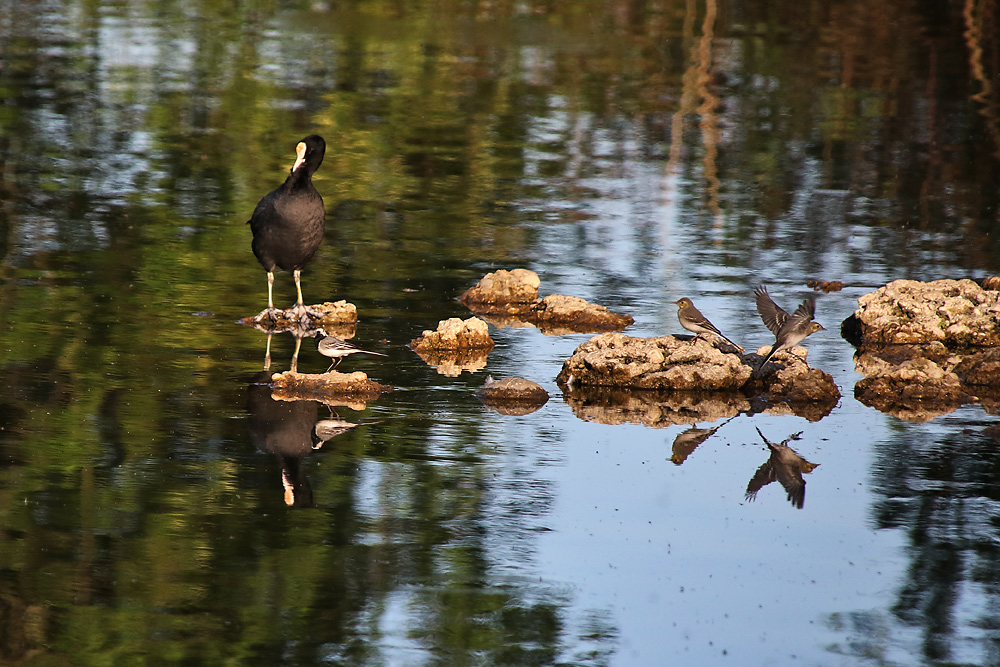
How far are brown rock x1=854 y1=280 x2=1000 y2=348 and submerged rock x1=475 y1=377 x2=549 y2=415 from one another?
3049mm

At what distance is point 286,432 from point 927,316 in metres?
5.17

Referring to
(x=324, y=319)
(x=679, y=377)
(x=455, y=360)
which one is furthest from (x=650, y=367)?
(x=324, y=319)

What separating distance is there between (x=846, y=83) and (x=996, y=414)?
1773 centimetres

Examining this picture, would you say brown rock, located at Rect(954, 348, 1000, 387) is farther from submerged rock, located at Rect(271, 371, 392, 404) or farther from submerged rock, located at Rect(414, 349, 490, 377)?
submerged rock, located at Rect(271, 371, 392, 404)

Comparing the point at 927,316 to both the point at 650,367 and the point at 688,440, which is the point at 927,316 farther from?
the point at 688,440

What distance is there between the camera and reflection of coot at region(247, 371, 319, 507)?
755cm

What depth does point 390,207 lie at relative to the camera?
614 inches

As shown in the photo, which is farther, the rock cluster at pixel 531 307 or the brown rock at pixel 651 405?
the rock cluster at pixel 531 307

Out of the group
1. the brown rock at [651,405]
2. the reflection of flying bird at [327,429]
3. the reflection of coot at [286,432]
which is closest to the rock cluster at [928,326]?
the brown rock at [651,405]

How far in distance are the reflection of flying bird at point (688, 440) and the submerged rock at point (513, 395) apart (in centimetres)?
100

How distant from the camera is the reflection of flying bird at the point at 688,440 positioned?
27.4 feet

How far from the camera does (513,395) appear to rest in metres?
9.27

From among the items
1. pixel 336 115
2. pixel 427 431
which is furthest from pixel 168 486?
pixel 336 115

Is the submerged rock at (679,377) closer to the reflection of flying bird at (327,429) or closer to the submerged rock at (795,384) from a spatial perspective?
the submerged rock at (795,384)
